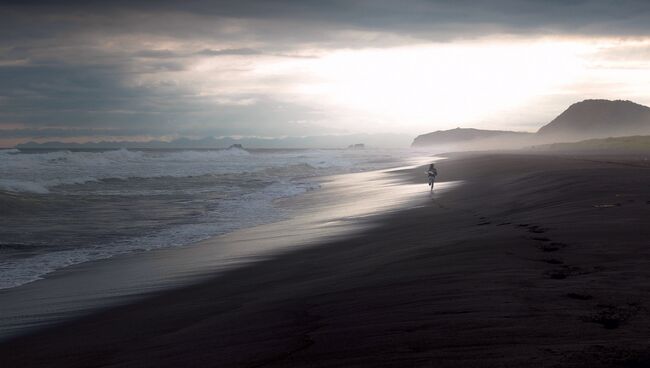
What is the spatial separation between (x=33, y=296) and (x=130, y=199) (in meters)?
16.2

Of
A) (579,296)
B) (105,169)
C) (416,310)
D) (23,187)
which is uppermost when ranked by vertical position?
(105,169)

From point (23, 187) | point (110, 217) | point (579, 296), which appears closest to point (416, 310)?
point (579, 296)

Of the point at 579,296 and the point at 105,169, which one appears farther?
the point at 105,169

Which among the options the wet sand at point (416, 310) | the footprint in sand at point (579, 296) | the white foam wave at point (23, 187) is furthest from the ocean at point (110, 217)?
the footprint in sand at point (579, 296)

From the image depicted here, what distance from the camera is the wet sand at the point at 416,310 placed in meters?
3.95

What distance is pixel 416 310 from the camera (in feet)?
16.8

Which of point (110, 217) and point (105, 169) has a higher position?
point (105, 169)

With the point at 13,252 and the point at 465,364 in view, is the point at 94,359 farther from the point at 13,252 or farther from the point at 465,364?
the point at 13,252

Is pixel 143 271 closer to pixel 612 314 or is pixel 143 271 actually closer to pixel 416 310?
pixel 416 310

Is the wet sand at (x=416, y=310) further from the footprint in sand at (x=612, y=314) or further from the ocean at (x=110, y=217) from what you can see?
the ocean at (x=110, y=217)

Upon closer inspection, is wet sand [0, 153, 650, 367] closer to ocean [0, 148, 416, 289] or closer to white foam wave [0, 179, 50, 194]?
ocean [0, 148, 416, 289]

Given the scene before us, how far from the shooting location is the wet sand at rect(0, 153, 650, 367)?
3947 mm

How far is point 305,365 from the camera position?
402 cm

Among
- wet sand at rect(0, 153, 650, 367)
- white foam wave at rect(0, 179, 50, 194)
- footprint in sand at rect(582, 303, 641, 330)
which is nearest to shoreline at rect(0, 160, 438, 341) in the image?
wet sand at rect(0, 153, 650, 367)
